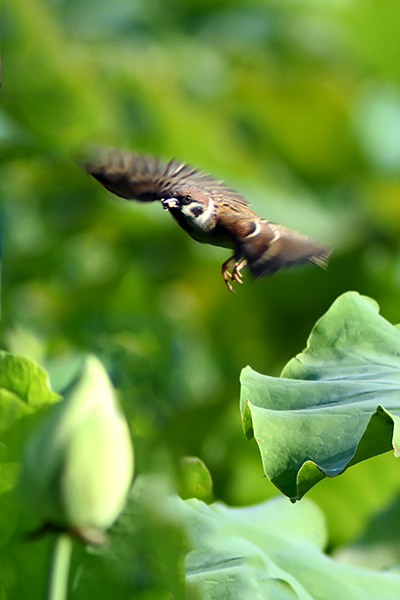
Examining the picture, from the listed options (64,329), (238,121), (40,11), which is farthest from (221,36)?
(64,329)

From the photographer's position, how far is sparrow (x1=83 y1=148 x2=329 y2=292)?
1.70 ft

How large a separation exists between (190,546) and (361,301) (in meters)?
0.27

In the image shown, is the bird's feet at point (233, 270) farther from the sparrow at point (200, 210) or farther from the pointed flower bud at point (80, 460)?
the pointed flower bud at point (80, 460)

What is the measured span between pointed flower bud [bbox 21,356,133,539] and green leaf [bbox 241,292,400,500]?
4.3 inches

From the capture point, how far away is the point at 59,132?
7.25ft

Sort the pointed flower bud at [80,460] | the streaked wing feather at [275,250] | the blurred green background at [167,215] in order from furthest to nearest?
the blurred green background at [167,215], the pointed flower bud at [80,460], the streaked wing feather at [275,250]

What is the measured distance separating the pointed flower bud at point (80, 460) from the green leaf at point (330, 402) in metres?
0.11

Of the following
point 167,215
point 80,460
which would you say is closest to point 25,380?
point 80,460

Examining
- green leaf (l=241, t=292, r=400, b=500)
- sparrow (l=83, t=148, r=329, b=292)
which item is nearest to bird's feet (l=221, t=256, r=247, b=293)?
sparrow (l=83, t=148, r=329, b=292)

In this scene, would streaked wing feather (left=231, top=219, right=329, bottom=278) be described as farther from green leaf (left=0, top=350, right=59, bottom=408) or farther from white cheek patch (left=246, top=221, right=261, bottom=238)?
green leaf (left=0, top=350, right=59, bottom=408)

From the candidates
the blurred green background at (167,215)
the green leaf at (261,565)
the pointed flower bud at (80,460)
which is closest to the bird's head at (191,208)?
the pointed flower bud at (80,460)

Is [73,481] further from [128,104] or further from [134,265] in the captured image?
[128,104]

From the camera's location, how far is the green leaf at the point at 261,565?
0.67 meters

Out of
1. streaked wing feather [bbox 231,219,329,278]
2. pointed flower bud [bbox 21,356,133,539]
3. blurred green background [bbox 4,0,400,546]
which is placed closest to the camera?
streaked wing feather [bbox 231,219,329,278]
